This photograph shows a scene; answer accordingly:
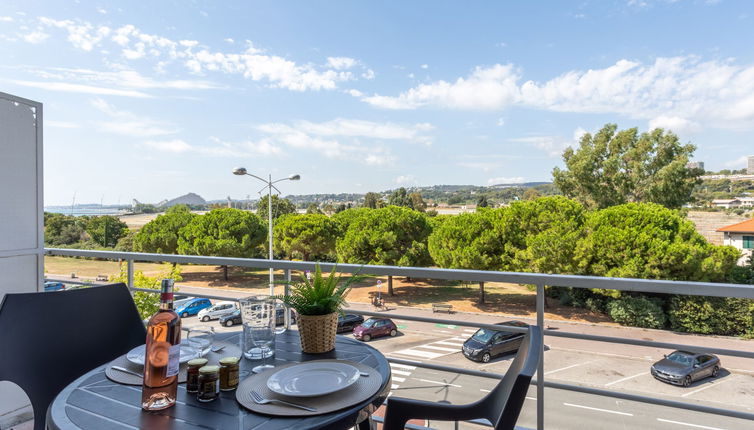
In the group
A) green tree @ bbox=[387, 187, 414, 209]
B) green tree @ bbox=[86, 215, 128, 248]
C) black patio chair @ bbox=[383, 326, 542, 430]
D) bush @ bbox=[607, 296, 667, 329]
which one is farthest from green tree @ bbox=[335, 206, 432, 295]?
black patio chair @ bbox=[383, 326, 542, 430]

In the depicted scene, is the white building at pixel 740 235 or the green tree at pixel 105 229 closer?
the green tree at pixel 105 229

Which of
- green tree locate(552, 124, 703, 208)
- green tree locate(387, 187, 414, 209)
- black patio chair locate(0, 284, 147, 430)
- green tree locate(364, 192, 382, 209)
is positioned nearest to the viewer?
black patio chair locate(0, 284, 147, 430)

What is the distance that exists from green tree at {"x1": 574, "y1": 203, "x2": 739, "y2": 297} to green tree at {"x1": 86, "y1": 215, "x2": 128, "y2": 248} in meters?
16.8

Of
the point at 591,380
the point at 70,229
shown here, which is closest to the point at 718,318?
the point at 591,380

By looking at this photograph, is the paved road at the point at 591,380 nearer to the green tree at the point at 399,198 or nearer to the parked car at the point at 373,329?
the parked car at the point at 373,329

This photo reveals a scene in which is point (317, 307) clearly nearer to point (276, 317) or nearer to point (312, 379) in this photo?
point (276, 317)

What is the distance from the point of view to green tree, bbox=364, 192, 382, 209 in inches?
1150

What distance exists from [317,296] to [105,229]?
16856mm

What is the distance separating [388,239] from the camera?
17203 millimetres

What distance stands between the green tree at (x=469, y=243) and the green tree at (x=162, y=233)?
429 inches

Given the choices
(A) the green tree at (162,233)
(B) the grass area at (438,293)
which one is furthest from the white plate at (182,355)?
(A) the green tree at (162,233)

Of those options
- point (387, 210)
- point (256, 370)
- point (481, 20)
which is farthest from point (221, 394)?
point (481, 20)

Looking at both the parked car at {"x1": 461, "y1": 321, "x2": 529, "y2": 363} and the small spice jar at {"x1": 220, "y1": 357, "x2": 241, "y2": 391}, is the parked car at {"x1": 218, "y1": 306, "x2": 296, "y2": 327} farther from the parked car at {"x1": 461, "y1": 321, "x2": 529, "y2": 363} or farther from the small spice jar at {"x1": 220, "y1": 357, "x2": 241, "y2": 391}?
the parked car at {"x1": 461, "y1": 321, "x2": 529, "y2": 363}

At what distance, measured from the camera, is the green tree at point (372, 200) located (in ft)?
95.8
